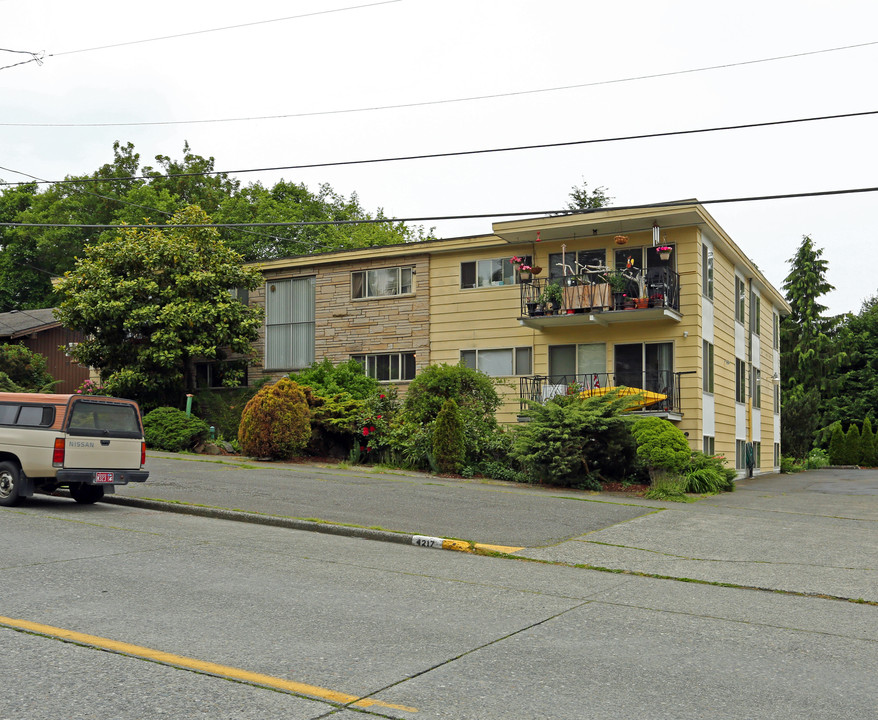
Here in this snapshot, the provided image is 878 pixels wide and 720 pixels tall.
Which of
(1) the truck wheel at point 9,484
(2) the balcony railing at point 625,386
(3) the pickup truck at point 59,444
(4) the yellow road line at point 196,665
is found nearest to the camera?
(4) the yellow road line at point 196,665

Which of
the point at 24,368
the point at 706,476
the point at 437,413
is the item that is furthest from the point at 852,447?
the point at 24,368

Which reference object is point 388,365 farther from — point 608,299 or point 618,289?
point 618,289

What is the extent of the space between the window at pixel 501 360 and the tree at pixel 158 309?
24.2ft

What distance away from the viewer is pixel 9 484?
1358 cm

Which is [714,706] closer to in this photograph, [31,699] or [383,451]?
[31,699]

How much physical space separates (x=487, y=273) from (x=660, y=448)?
915 centimetres

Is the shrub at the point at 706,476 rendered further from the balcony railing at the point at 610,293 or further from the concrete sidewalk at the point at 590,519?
the balcony railing at the point at 610,293

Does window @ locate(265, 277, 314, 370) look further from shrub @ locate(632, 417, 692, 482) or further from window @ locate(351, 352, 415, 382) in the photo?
shrub @ locate(632, 417, 692, 482)

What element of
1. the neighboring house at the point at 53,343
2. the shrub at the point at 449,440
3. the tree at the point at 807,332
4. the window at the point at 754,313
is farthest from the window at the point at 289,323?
the tree at the point at 807,332

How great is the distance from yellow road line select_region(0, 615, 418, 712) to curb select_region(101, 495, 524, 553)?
5912mm

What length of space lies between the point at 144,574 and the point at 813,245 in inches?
2156

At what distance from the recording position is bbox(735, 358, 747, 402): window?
28469mm

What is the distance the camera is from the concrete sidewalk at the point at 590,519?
1050cm

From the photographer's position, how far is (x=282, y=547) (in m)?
10.7
